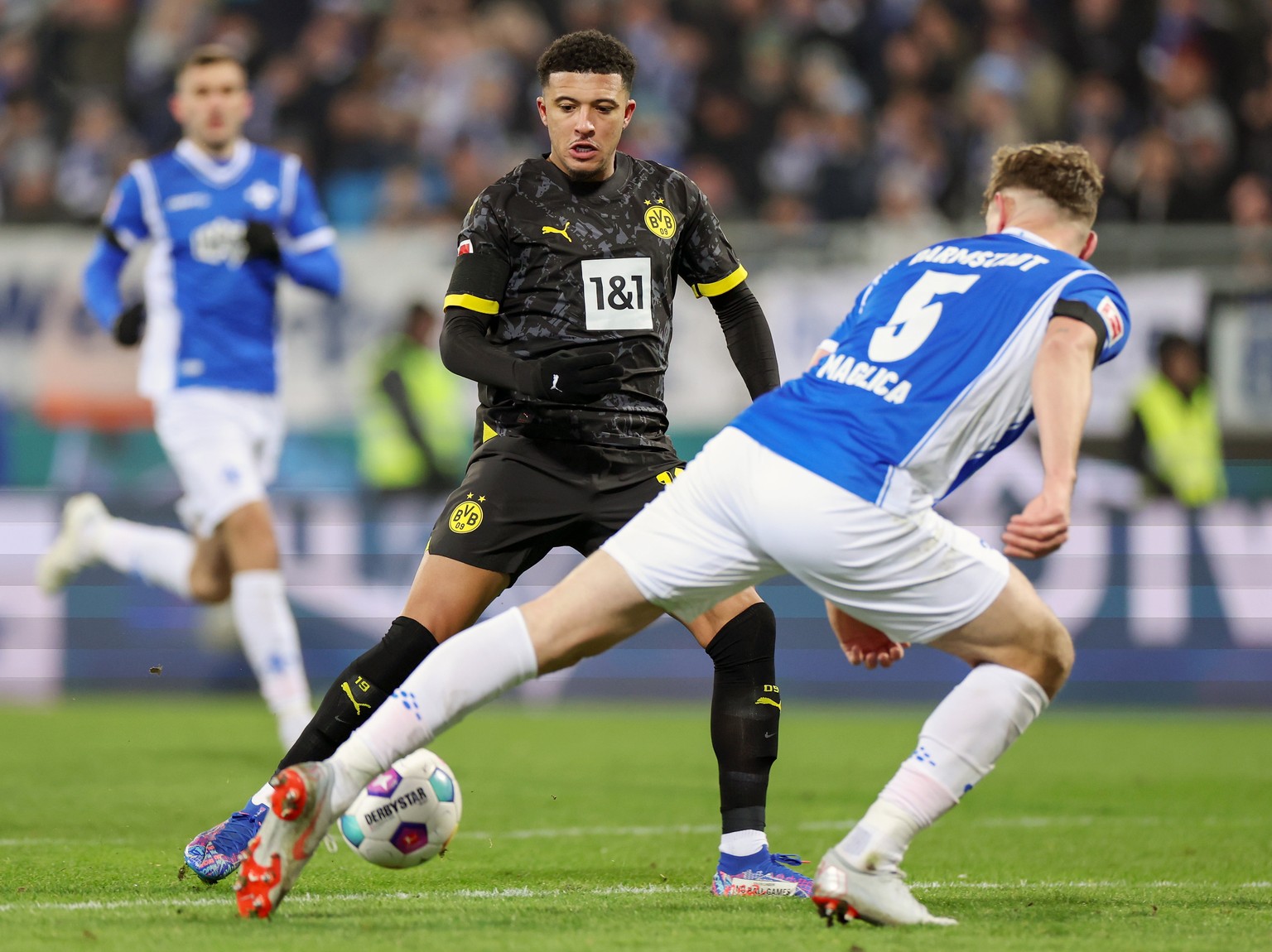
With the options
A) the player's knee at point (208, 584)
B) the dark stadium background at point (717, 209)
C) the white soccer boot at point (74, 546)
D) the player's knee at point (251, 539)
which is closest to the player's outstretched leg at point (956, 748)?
the player's knee at point (251, 539)

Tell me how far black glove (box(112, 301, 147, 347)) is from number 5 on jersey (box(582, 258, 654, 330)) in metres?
3.32

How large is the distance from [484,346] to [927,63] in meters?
11.2

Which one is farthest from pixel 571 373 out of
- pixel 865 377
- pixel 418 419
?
pixel 418 419

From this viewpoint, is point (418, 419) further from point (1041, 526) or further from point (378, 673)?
point (1041, 526)

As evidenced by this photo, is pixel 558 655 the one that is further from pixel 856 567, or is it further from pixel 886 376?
pixel 886 376

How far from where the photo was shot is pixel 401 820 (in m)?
4.65

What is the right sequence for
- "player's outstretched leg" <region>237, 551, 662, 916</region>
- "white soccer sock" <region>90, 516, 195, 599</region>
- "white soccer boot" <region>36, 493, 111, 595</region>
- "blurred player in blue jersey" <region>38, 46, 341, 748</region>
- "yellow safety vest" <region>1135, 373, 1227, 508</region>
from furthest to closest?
"yellow safety vest" <region>1135, 373, 1227, 508</region> < "white soccer boot" <region>36, 493, 111, 595</region> < "white soccer sock" <region>90, 516, 195, 599</region> < "blurred player in blue jersey" <region>38, 46, 341, 748</region> < "player's outstretched leg" <region>237, 551, 662, 916</region>

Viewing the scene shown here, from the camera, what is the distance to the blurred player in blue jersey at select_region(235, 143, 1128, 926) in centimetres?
380

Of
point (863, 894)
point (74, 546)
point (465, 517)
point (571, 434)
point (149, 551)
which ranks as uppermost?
point (571, 434)

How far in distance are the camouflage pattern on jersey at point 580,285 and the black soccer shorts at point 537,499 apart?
5cm

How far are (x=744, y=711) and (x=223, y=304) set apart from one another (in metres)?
3.77

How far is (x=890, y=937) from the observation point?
377 cm

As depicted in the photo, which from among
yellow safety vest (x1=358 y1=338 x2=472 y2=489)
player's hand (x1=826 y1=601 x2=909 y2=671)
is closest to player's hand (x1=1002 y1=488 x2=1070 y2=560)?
player's hand (x1=826 y1=601 x2=909 y2=671)

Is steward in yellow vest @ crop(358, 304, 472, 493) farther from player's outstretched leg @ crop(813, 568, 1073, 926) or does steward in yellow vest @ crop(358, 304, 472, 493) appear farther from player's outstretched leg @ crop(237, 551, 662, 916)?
player's outstretched leg @ crop(813, 568, 1073, 926)
